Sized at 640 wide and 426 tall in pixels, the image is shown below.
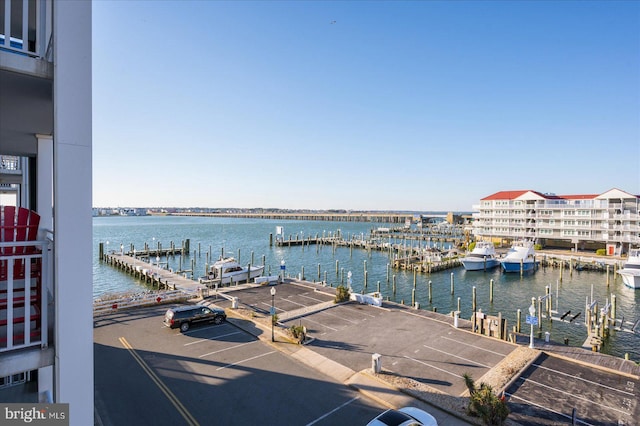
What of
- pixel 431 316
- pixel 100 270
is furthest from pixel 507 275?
pixel 100 270

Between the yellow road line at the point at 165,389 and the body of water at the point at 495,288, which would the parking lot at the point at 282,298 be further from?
the body of water at the point at 495,288

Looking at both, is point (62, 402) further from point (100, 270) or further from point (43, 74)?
point (100, 270)

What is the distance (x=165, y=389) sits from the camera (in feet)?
45.5

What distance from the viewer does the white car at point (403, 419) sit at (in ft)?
35.0

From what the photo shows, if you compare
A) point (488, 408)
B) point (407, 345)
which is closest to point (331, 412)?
point (488, 408)

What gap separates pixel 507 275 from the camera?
164 feet

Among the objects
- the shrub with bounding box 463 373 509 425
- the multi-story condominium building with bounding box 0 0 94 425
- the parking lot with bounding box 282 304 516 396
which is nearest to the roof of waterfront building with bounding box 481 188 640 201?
the parking lot with bounding box 282 304 516 396

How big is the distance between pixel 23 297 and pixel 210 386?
1184 cm

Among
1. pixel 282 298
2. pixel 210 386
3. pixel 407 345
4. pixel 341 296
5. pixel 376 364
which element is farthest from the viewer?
pixel 282 298

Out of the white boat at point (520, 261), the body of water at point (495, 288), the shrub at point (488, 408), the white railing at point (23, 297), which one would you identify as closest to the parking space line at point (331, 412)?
the shrub at point (488, 408)

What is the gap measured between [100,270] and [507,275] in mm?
61685

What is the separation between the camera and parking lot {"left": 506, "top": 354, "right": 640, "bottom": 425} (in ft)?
41.0

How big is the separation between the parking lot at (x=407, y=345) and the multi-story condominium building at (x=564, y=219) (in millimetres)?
57149

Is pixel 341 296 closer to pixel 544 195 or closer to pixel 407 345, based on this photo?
pixel 407 345
